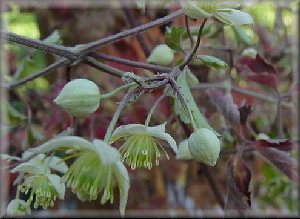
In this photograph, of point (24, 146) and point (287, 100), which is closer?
point (24, 146)

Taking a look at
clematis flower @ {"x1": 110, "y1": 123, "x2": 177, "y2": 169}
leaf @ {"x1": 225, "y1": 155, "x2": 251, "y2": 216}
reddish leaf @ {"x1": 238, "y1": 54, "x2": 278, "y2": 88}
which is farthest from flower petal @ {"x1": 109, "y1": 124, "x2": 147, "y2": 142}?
reddish leaf @ {"x1": 238, "y1": 54, "x2": 278, "y2": 88}

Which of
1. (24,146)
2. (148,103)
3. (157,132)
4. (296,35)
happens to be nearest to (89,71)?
(148,103)

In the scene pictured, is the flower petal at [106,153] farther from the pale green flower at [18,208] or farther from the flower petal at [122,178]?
the pale green flower at [18,208]

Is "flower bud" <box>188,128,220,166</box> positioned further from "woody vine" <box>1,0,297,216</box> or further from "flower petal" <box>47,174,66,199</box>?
"flower petal" <box>47,174,66,199</box>

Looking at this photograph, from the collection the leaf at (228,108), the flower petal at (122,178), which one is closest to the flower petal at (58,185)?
the flower petal at (122,178)

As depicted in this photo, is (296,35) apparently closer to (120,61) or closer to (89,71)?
(89,71)

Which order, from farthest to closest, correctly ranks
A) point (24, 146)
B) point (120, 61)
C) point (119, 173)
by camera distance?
1. point (24, 146)
2. point (120, 61)
3. point (119, 173)
